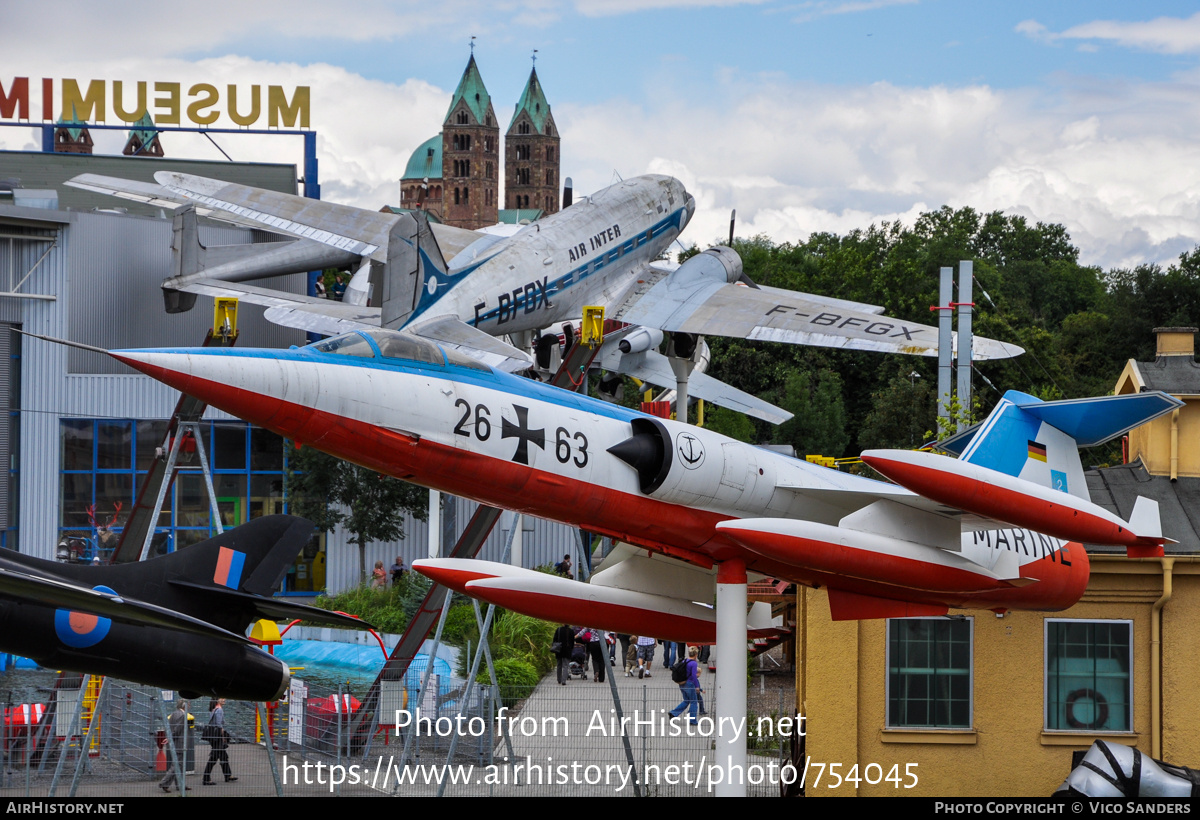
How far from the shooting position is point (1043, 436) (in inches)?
577

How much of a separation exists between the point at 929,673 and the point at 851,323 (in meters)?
7.74

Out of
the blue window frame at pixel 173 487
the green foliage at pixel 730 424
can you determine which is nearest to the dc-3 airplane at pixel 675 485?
the blue window frame at pixel 173 487

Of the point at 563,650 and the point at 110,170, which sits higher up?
the point at 110,170

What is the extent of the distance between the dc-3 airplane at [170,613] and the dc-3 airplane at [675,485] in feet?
7.02

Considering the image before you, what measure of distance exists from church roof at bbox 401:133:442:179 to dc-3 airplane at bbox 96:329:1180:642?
138 meters

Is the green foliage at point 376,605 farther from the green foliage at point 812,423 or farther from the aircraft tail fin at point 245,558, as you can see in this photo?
the green foliage at point 812,423

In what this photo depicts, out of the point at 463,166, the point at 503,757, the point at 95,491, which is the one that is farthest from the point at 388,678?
the point at 463,166

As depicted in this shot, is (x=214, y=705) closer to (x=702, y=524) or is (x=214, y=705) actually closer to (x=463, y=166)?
(x=702, y=524)

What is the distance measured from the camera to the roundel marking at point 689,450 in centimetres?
1212

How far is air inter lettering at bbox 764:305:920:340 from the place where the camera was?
21.2 m

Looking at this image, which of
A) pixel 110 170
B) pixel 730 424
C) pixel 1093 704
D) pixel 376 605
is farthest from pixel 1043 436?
pixel 110 170

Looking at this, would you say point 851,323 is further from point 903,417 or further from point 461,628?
point 903,417

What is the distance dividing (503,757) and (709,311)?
975 cm

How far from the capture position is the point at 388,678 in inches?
705
